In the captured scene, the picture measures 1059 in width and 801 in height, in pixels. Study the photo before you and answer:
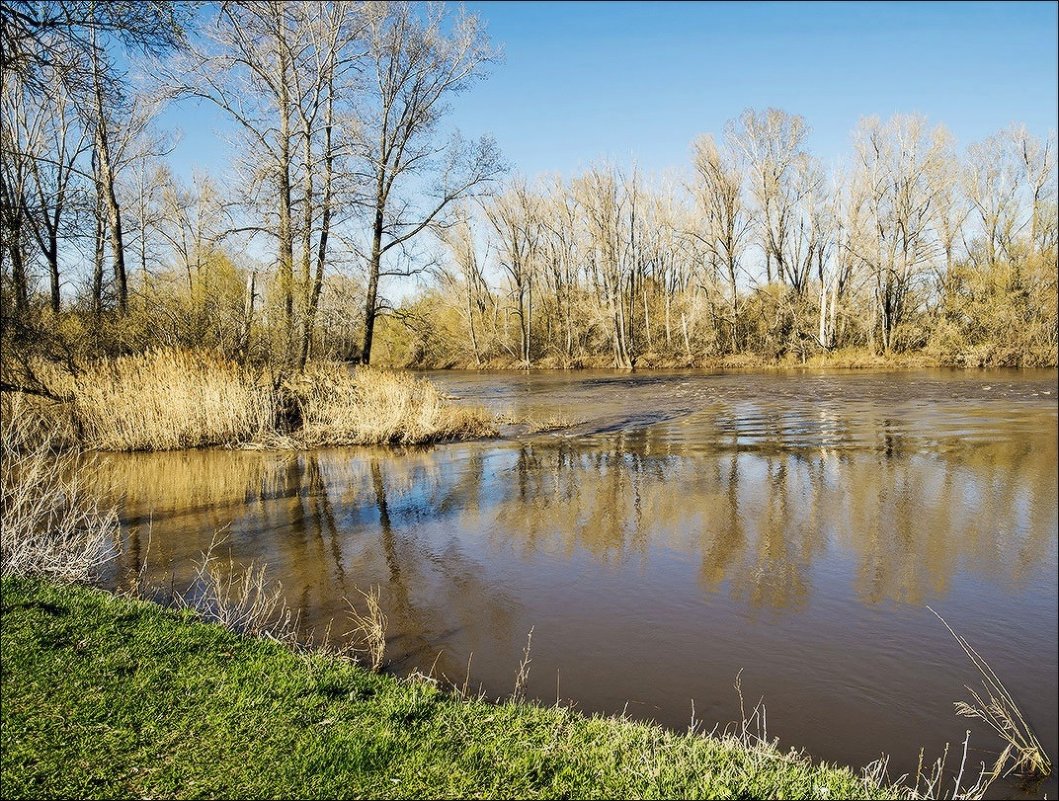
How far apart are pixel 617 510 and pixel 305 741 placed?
660cm

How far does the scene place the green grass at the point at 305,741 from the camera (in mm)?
3359

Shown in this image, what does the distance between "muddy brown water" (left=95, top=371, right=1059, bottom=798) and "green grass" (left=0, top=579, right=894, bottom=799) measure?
811mm

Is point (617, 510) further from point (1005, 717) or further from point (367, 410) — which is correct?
point (367, 410)

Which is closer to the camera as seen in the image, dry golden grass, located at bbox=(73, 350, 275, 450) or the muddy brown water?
the muddy brown water

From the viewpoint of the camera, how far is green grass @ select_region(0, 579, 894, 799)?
336 centimetres

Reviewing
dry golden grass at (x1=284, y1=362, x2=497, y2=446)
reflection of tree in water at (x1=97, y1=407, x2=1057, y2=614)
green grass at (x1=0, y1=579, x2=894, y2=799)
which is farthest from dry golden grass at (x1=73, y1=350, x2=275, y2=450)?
green grass at (x1=0, y1=579, x2=894, y2=799)

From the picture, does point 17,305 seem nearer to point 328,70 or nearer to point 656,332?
point 328,70

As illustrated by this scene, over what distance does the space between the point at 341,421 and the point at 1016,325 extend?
25.5 meters

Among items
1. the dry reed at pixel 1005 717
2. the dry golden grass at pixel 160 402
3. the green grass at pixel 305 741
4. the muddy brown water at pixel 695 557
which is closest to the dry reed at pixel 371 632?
the muddy brown water at pixel 695 557

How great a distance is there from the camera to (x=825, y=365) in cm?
3588

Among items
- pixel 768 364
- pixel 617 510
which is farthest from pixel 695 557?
pixel 768 364

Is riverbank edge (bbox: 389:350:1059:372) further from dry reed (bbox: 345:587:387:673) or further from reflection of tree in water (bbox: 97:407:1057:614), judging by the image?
dry reed (bbox: 345:587:387:673)

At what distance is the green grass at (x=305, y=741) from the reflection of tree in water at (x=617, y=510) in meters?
1.59

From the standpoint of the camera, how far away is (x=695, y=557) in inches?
298
